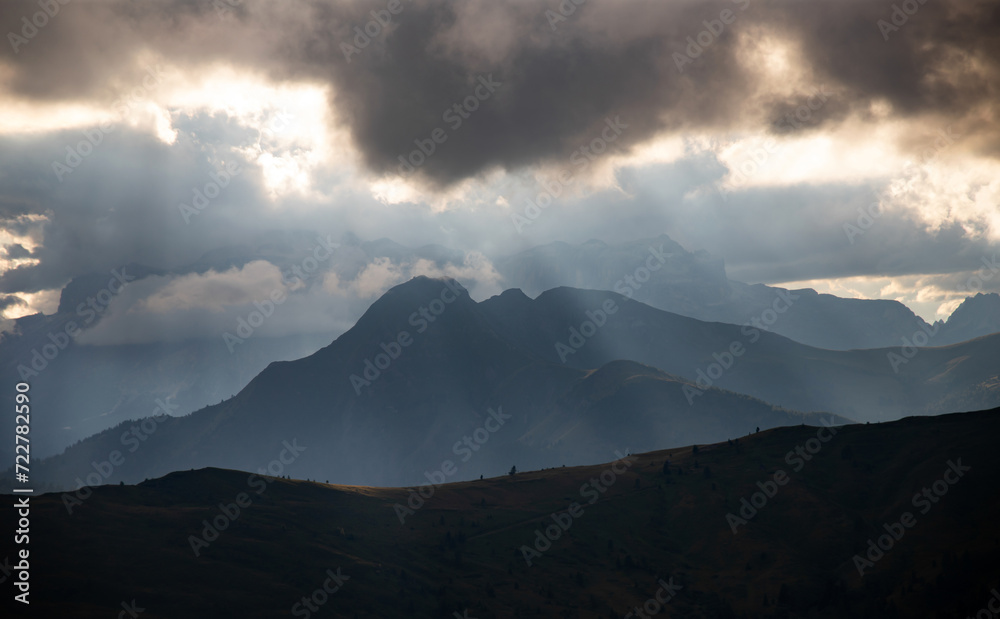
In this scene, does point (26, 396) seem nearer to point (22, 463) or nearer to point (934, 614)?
point (22, 463)

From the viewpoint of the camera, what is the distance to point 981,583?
7653 inches

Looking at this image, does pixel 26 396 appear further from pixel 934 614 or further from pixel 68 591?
pixel 934 614

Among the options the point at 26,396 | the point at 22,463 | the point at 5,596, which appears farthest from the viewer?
the point at 5,596

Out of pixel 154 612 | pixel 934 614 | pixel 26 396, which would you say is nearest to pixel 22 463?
pixel 26 396

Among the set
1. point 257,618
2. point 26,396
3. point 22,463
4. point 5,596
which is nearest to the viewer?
point 22,463

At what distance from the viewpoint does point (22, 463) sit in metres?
135

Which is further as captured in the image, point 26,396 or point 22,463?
point 26,396

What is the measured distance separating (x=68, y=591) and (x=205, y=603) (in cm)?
3577

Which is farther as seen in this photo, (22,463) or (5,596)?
(5,596)

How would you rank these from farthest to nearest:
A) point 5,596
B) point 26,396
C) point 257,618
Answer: point 257,618
point 5,596
point 26,396

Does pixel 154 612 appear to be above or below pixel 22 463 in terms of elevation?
below

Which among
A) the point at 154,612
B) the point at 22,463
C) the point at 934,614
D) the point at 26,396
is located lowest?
the point at 934,614

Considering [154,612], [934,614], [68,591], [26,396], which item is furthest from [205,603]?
[934,614]

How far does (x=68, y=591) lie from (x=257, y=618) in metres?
51.2
